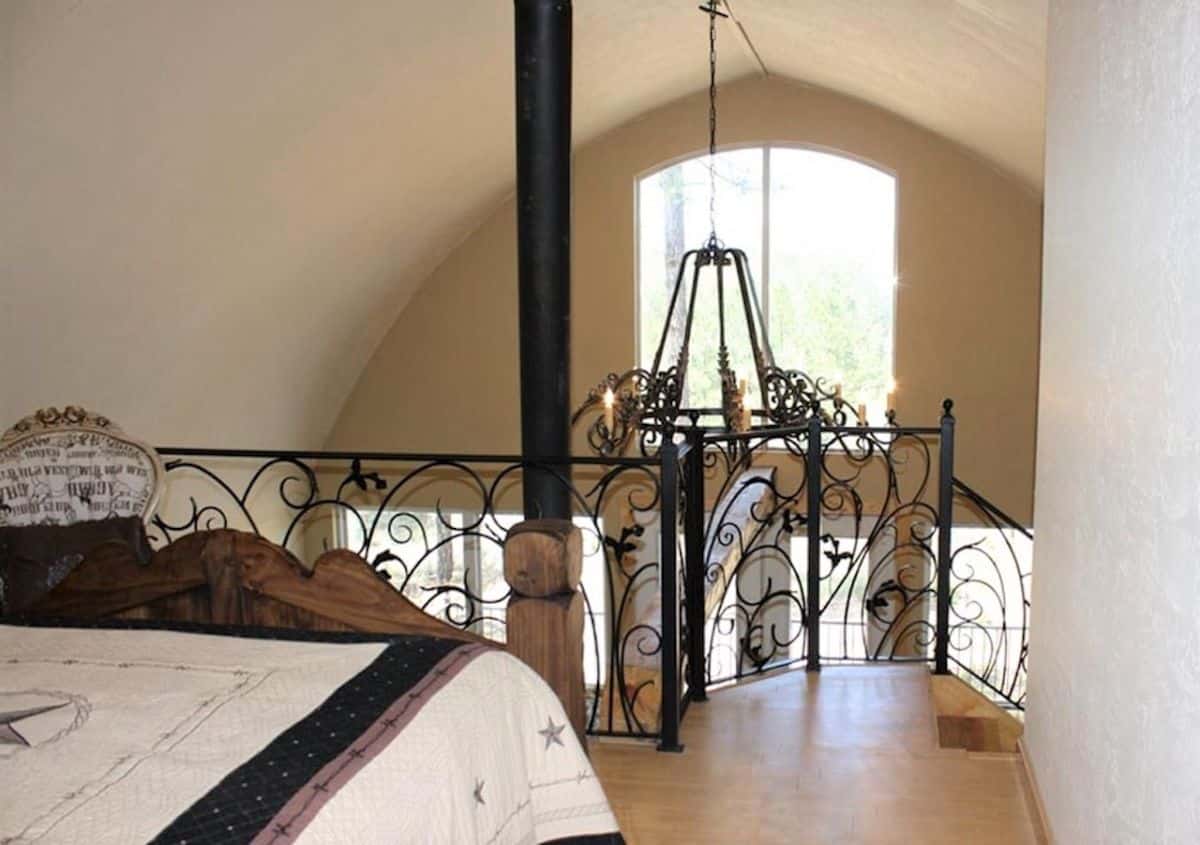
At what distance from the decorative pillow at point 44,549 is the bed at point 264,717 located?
0.84 metres

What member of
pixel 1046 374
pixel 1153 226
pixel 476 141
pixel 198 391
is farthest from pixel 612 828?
pixel 476 141

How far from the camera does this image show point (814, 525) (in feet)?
15.0

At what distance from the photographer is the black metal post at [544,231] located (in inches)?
152

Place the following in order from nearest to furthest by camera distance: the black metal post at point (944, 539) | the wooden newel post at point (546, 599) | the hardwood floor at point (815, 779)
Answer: the wooden newel post at point (546, 599)
the hardwood floor at point (815, 779)
the black metal post at point (944, 539)

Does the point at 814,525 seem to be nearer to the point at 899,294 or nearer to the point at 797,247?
the point at 899,294

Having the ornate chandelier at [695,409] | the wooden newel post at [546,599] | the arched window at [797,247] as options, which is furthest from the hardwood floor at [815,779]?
the arched window at [797,247]

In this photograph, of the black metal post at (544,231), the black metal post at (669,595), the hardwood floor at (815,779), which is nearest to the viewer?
the hardwood floor at (815,779)

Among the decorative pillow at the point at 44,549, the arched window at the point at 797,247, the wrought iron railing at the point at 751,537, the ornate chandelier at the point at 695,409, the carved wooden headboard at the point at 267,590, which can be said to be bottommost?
the wrought iron railing at the point at 751,537

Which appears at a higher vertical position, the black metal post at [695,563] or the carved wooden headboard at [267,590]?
the carved wooden headboard at [267,590]

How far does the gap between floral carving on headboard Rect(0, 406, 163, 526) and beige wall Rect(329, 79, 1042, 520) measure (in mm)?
4993

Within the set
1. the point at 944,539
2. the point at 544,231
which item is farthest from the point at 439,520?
the point at 944,539

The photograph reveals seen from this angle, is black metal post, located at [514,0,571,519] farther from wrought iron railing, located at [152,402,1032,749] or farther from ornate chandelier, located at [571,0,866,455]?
wrought iron railing, located at [152,402,1032,749]

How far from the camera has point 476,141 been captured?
6.91 m

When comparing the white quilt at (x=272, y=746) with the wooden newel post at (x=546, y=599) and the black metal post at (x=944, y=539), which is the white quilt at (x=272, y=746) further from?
the black metal post at (x=944, y=539)
